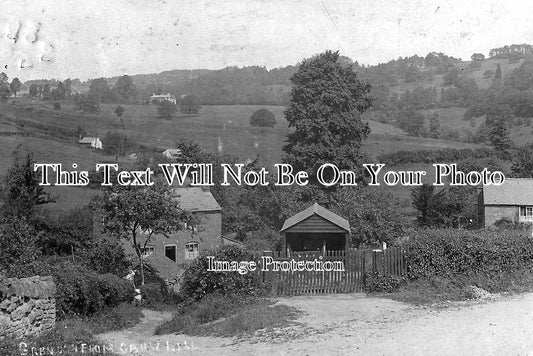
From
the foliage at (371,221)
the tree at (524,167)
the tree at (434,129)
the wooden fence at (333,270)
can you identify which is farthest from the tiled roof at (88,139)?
the wooden fence at (333,270)

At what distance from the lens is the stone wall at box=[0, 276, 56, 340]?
12406 millimetres

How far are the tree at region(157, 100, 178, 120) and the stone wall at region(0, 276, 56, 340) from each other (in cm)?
7067

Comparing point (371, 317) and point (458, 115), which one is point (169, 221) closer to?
point (371, 317)

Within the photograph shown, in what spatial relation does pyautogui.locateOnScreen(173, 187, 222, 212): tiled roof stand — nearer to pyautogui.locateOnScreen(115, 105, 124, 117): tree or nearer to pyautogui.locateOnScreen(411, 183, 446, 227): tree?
pyautogui.locateOnScreen(411, 183, 446, 227): tree

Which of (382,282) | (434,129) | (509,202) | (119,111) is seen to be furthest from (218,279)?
(434,129)

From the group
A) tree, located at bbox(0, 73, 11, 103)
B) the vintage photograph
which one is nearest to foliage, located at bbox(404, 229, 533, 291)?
the vintage photograph

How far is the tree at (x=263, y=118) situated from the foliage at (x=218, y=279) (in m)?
62.4

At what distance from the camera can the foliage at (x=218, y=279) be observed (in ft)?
61.8

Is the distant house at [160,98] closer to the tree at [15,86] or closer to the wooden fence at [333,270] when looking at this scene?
the tree at [15,86]

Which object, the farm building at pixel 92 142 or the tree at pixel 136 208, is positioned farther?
the farm building at pixel 92 142

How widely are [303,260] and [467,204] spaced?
3383 centimetres

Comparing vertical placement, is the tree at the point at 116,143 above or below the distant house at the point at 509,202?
above

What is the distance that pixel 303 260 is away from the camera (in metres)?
20.1

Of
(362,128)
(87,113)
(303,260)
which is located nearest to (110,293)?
(303,260)
